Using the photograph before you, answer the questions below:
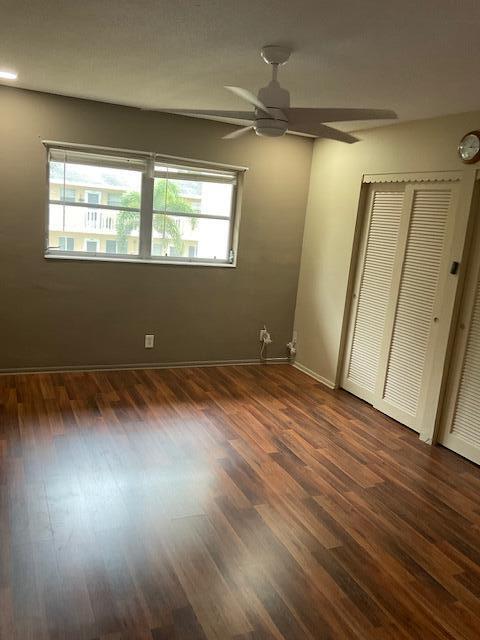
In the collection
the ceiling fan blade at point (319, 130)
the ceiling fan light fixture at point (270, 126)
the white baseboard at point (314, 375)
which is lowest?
the white baseboard at point (314, 375)

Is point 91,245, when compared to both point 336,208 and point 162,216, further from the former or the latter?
point 336,208

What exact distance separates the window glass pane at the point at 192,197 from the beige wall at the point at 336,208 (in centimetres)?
95

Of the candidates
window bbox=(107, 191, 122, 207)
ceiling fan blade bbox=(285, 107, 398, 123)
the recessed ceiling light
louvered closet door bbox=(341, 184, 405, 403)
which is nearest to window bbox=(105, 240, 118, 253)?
window bbox=(107, 191, 122, 207)

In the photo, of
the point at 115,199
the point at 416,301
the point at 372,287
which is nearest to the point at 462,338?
the point at 416,301

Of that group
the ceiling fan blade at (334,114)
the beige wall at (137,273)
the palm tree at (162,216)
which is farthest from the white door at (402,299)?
the palm tree at (162,216)

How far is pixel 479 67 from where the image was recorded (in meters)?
2.56

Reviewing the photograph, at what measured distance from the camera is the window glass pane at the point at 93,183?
4.42 metres

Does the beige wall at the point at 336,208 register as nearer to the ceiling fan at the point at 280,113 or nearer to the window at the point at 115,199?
the ceiling fan at the point at 280,113

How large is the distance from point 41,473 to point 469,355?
2.97 m

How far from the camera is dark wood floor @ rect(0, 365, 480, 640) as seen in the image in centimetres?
202

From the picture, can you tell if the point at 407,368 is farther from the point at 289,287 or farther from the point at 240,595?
the point at 240,595

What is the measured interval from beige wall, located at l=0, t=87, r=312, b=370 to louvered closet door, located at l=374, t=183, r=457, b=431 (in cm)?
149

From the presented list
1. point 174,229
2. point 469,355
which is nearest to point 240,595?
point 469,355

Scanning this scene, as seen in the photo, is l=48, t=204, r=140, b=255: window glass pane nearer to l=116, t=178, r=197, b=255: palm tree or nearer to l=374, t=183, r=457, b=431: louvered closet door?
l=116, t=178, r=197, b=255: palm tree
